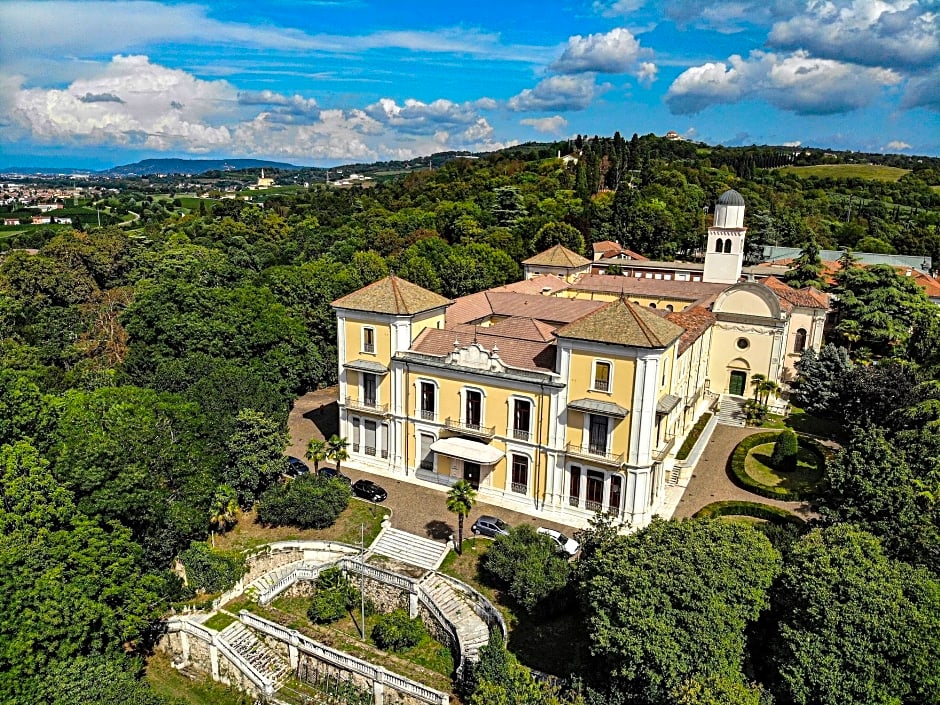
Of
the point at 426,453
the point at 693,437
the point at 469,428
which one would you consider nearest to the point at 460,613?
the point at 469,428

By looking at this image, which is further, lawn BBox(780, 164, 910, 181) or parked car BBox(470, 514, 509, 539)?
lawn BBox(780, 164, 910, 181)

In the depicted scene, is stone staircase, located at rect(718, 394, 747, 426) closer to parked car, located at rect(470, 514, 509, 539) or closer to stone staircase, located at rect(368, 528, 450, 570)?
parked car, located at rect(470, 514, 509, 539)

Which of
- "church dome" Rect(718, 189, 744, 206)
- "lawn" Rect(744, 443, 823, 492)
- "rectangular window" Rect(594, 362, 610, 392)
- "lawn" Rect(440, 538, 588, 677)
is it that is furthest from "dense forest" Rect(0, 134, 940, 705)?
"church dome" Rect(718, 189, 744, 206)

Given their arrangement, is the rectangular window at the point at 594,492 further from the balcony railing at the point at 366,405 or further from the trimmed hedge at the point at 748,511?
the balcony railing at the point at 366,405

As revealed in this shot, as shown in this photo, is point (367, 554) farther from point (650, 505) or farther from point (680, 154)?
point (680, 154)

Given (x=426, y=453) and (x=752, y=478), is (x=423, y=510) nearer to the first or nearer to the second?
(x=426, y=453)

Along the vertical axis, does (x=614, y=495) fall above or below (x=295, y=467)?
above
